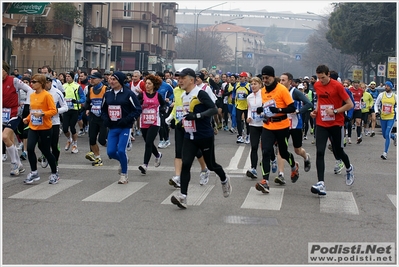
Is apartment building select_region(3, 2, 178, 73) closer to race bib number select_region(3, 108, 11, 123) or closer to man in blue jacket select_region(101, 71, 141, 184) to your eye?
race bib number select_region(3, 108, 11, 123)

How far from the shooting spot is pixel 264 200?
10.7 metres

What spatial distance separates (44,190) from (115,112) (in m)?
1.68

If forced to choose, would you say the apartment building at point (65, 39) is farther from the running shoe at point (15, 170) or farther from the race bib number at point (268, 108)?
the race bib number at point (268, 108)

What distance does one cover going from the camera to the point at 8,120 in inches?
501

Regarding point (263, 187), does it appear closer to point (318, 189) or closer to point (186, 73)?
point (318, 189)

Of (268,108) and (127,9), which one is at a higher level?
(127,9)

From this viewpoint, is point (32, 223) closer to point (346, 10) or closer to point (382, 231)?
point (382, 231)

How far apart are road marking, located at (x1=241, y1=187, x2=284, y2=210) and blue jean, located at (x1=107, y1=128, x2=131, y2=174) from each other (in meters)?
2.03

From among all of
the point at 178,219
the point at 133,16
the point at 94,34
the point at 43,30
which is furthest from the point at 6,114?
the point at 133,16

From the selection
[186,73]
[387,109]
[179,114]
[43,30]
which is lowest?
[387,109]

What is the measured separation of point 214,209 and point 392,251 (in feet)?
9.28

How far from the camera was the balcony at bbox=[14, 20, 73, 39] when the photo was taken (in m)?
47.9

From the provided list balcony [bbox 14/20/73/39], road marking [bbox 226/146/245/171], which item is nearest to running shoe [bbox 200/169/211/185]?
road marking [bbox 226/146/245/171]

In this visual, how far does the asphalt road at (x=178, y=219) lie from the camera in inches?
282
